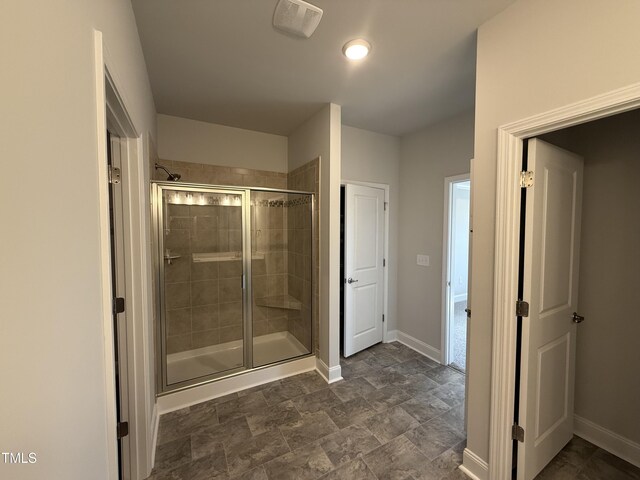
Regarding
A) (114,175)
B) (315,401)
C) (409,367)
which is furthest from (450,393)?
(114,175)

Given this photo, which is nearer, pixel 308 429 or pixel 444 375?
pixel 308 429

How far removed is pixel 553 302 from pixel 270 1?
7.89ft

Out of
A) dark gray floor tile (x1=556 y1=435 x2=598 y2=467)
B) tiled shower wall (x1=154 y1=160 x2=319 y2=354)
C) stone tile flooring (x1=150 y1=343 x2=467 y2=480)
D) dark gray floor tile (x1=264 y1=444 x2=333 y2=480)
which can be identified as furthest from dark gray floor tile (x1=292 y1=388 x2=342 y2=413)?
dark gray floor tile (x1=556 y1=435 x2=598 y2=467)

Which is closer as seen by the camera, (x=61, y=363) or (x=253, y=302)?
(x=61, y=363)

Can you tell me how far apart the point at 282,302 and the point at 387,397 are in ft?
5.31

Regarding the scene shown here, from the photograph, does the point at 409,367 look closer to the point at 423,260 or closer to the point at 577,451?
Answer: the point at 423,260

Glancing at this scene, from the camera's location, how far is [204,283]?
10.1ft

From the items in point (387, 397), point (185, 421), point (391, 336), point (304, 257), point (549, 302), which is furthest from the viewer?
point (391, 336)

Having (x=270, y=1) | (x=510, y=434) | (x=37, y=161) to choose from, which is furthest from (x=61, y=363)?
(x=510, y=434)

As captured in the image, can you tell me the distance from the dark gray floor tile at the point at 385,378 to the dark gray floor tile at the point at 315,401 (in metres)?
0.46

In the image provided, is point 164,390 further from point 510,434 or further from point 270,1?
point 270,1

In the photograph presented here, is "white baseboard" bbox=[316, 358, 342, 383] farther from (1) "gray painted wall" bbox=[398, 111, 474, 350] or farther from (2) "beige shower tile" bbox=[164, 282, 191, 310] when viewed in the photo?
(2) "beige shower tile" bbox=[164, 282, 191, 310]

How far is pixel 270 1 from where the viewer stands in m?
1.45

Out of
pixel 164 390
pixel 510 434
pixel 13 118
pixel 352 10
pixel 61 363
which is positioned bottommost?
pixel 164 390
